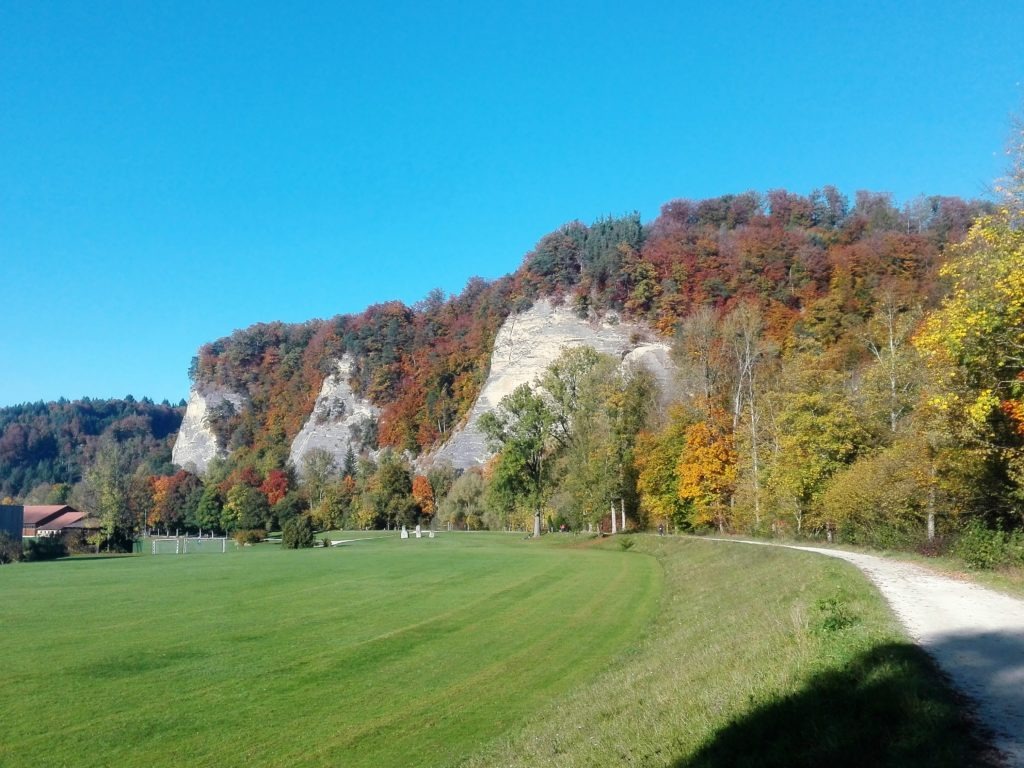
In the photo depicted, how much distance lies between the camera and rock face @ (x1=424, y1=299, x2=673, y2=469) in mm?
90438

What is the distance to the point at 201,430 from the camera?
148875 millimetres

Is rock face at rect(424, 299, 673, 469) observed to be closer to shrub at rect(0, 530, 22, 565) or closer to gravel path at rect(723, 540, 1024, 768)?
shrub at rect(0, 530, 22, 565)

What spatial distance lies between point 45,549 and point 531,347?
2317 inches

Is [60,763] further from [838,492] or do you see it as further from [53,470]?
[53,470]

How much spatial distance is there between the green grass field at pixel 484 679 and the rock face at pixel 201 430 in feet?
419

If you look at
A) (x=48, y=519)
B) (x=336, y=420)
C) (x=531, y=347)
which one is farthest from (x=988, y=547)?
(x=336, y=420)

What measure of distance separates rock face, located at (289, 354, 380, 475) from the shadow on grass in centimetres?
11982

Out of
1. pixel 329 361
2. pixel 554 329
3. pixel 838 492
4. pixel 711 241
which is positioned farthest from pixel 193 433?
pixel 838 492

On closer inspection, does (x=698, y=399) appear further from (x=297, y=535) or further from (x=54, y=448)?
(x=54, y=448)

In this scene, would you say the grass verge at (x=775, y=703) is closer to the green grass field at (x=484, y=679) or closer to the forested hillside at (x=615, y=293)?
the green grass field at (x=484, y=679)

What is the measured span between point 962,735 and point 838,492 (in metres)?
24.5

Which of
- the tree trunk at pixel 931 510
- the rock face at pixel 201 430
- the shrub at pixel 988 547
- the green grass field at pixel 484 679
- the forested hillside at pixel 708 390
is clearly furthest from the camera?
the rock face at pixel 201 430

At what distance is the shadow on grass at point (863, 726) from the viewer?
5.40 meters

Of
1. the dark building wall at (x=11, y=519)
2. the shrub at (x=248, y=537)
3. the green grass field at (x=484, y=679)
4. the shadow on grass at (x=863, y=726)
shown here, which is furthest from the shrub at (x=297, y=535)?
the shadow on grass at (x=863, y=726)
